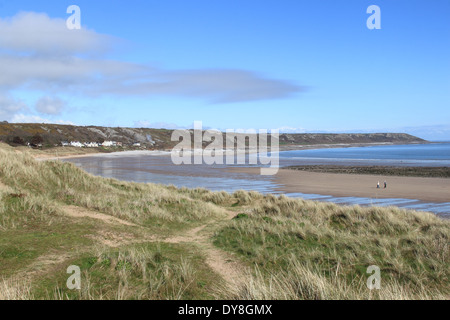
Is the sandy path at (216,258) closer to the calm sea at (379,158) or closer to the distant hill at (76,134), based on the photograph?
the calm sea at (379,158)

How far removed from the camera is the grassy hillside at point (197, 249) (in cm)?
607

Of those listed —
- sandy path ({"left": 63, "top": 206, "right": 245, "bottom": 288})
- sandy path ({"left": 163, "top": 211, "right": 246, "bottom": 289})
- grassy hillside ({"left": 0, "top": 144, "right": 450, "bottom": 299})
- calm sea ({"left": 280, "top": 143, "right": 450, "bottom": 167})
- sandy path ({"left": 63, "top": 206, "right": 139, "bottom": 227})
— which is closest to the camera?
grassy hillside ({"left": 0, "top": 144, "right": 450, "bottom": 299})

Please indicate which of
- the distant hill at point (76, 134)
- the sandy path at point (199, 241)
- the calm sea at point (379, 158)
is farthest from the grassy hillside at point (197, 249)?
the distant hill at point (76, 134)

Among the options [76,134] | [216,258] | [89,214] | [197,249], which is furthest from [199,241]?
[76,134]

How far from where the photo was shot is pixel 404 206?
19641 millimetres

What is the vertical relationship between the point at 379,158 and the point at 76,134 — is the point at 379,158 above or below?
below

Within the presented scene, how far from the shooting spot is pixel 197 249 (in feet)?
30.3

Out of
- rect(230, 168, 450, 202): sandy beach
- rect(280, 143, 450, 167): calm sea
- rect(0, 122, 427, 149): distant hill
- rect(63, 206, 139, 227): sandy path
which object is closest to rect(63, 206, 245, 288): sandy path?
rect(63, 206, 139, 227): sandy path

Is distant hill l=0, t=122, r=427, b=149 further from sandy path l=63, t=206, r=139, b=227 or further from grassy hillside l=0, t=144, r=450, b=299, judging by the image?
grassy hillside l=0, t=144, r=450, b=299

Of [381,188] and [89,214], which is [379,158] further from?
[89,214]

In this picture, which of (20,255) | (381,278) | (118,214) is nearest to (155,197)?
(118,214)

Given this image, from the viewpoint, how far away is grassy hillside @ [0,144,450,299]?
239 inches
